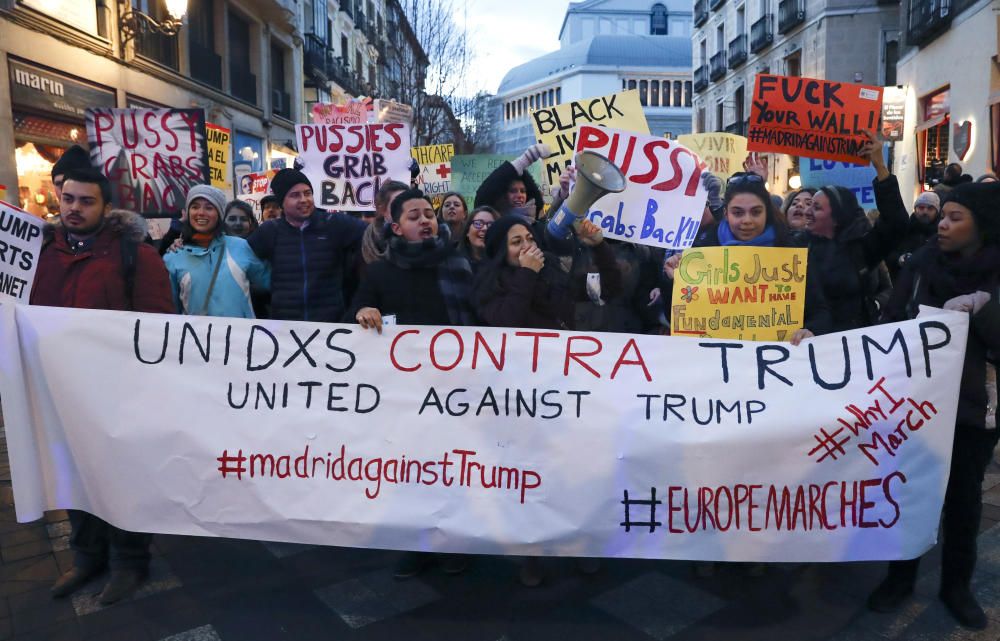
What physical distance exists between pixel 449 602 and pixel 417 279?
1434mm

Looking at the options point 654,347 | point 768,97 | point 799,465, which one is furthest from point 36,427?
point 768,97

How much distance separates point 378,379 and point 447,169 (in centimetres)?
689

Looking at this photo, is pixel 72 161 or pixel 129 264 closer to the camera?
pixel 129 264

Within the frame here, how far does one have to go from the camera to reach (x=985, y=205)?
2848 mm

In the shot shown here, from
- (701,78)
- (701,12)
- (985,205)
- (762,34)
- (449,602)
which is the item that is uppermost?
(701,12)

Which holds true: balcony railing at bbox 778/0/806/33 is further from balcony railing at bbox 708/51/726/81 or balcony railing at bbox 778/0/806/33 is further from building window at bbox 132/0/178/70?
building window at bbox 132/0/178/70

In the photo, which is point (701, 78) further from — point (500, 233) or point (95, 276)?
point (95, 276)

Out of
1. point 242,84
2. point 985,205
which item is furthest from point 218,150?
point 242,84

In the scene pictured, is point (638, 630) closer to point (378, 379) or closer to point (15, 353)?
point (378, 379)

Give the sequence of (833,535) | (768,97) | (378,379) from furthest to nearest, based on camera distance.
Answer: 1. (768,97)
2. (378,379)
3. (833,535)

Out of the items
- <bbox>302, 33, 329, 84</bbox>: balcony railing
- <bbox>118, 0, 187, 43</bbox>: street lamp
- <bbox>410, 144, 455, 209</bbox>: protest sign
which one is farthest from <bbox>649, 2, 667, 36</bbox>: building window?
<bbox>410, 144, 455, 209</bbox>: protest sign

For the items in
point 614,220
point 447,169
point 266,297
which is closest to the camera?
point 614,220

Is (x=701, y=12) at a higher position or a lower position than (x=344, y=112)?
higher

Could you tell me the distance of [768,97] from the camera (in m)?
5.15
